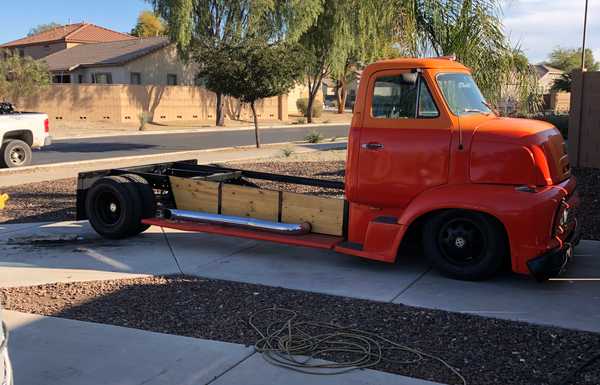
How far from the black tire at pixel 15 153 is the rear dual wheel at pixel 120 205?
9.76 meters

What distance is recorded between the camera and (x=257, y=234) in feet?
24.4

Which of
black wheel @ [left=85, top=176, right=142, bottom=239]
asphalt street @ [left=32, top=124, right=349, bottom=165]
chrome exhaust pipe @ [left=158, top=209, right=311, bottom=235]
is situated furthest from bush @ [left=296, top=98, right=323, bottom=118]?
chrome exhaust pipe @ [left=158, top=209, right=311, bottom=235]

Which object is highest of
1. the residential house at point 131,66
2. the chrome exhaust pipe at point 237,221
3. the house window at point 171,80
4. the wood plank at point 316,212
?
the residential house at point 131,66

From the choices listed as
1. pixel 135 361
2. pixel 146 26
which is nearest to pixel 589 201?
pixel 135 361

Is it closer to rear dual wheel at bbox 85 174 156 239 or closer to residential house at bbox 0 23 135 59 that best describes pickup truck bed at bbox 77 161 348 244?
rear dual wheel at bbox 85 174 156 239

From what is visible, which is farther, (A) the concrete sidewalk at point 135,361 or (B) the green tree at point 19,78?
(B) the green tree at point 19,78

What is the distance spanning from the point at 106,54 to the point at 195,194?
42.8 meters

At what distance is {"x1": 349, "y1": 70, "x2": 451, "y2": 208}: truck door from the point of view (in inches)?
253

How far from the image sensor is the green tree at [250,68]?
68.5 feet

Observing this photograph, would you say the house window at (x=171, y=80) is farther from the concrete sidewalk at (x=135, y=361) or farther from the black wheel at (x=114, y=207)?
the concrete sidewalk at (x=135, y=361)

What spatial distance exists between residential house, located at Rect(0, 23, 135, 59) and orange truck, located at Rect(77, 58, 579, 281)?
54918 millimetres

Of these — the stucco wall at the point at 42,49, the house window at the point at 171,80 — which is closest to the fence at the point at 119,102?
the house window at the point at 171,80

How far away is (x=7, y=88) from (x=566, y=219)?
3602cm

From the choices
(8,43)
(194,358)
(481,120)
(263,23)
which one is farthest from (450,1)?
(8,43)
